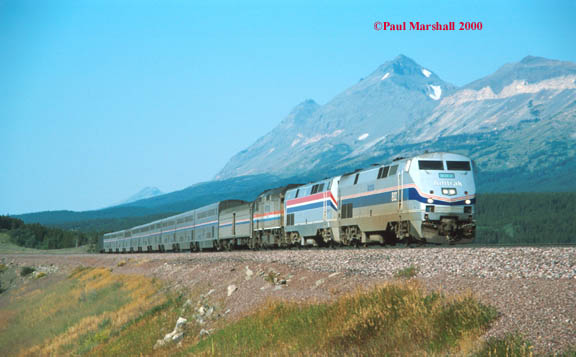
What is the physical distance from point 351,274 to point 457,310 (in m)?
7.98

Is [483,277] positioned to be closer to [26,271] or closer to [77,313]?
[77,313]

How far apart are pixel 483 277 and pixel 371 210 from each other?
14.6m

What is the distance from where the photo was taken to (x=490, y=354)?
10.4m

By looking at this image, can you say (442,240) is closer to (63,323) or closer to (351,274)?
(351,274)

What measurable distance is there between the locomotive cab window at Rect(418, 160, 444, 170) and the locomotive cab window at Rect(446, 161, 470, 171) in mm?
395

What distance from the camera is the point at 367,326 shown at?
48.5 feet

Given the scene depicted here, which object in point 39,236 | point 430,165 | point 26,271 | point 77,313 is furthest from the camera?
point 39,236

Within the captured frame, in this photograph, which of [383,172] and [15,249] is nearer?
[383,172]

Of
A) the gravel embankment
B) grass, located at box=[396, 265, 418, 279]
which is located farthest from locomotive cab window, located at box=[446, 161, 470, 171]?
grass, located at box=[396, 265, 418, 279]

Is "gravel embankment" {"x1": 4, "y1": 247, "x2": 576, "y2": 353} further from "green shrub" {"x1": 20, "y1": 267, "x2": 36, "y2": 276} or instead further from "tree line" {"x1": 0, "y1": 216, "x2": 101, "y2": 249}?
"tree line" {"x1": 0, "y1": 216, "x2": 101, "y2": 249}

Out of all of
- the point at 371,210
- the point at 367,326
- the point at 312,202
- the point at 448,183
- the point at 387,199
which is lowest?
the point at 367,326

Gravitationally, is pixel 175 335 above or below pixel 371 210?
below

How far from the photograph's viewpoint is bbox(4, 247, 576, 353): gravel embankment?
11.9m

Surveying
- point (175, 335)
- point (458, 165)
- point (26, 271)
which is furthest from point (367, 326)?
point (26, 271)
